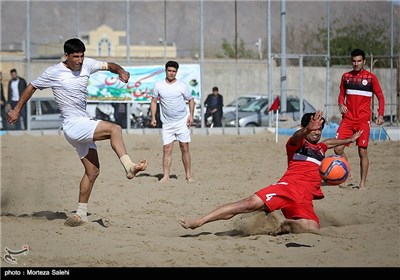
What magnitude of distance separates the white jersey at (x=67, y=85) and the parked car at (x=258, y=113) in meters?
18.3

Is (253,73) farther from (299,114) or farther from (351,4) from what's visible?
(299,114)

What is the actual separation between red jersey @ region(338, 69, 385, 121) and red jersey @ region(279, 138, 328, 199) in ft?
14.0

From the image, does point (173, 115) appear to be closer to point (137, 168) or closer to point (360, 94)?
point (360, 94)

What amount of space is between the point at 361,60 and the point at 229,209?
17.9 ft

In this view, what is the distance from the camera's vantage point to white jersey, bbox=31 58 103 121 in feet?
32.8

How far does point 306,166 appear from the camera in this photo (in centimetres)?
916

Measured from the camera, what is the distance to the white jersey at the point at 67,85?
10.0 m

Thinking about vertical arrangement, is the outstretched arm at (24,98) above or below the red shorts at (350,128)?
above

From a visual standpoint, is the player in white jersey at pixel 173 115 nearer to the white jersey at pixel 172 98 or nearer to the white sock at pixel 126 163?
the white jersey at pixel 172 98

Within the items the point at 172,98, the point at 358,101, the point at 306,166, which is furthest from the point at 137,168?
the point at 358,101

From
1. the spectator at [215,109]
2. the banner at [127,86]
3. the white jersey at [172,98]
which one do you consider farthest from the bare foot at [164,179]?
the spectator at [215,109]

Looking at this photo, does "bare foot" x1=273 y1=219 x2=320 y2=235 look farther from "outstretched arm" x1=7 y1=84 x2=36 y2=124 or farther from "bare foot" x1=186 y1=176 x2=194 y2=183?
"bare foot" x1=186 y1=176 x2=194 y2=183

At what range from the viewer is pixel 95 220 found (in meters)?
10.5

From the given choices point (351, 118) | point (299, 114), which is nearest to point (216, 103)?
point (299, 114)
